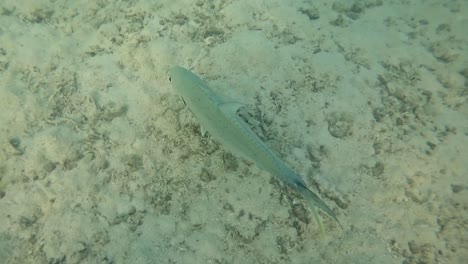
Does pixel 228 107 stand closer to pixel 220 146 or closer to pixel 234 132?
pixel 234 132

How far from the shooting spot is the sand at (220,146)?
11.5 ft

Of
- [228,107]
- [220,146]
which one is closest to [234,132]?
[228,107]

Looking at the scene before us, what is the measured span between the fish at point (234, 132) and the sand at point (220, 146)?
0.61m

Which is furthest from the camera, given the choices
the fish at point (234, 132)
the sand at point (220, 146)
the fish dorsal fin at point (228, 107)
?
the sand at point (220, 146)

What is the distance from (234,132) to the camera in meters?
3.16

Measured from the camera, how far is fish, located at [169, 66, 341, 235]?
281 centimetres

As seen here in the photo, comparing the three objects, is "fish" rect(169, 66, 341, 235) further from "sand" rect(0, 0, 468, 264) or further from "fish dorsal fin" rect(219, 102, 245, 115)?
"sand" rect(0, 0, 468, 264)

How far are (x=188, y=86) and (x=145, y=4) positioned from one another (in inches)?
101

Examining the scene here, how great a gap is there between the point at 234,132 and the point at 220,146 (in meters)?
0.88

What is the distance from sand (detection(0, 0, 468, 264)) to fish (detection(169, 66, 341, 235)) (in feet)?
2.00

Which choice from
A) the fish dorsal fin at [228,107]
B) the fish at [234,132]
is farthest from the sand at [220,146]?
the fish dorsal fin at [228,107]

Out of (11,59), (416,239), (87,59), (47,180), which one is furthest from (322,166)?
(11,59)

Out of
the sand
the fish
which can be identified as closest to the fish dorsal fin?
the fish

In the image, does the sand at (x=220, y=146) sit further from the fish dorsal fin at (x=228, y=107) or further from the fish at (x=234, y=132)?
the fish dorsal fin at (x=228, y=107)
